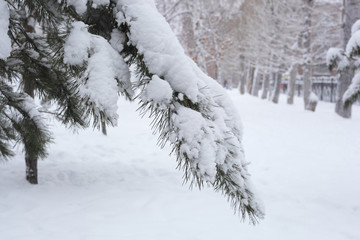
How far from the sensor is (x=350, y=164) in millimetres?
5484

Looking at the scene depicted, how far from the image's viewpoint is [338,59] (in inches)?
162

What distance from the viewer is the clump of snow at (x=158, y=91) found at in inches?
37.6

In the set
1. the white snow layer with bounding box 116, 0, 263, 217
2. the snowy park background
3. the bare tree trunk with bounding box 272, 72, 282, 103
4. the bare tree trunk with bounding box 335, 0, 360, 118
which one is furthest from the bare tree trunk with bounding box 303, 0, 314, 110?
the white snow layer with bounding box 116, 0, 263, 217

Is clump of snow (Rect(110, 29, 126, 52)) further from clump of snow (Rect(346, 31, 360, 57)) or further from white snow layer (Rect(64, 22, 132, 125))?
clump of snow (Rect(346, 31, 360, 57))

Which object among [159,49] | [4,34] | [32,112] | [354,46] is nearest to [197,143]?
[159,49]

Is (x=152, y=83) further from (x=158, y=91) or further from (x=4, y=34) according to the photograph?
(x=4, y=34)

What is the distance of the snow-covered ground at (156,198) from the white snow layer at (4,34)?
184 cm

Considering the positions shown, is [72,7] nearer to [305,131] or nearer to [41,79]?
[41,79]

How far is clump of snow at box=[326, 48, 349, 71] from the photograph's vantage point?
406 cm

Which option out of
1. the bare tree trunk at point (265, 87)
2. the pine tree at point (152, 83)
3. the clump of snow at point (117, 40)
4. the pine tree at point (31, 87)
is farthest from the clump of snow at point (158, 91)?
the bare tree trunk at point (265, 87)

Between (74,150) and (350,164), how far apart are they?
18.2ft

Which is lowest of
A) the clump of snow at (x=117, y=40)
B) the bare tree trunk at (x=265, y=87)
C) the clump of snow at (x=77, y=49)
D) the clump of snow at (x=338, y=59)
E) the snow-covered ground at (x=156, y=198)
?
the snow-covered ground at (x=156, y=198)

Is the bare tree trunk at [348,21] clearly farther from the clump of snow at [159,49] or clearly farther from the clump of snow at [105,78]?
the clump of snow at [105,78]

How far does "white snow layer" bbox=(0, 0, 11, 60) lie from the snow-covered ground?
184cm
